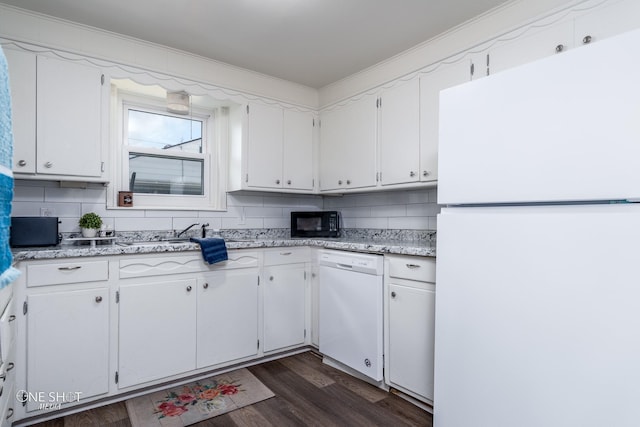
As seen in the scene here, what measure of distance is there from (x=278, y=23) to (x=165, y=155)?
1451 mm

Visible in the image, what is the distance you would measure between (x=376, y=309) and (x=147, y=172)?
2118mm

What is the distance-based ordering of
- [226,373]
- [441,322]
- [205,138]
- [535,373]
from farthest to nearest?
[205,138] < [226,373] < [441,322] < [535,373]

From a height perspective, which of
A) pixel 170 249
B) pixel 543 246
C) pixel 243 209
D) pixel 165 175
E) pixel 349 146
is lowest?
pixel 170 249

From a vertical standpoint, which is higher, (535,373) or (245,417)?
(535,373)

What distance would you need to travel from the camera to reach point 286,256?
2900 millimetres

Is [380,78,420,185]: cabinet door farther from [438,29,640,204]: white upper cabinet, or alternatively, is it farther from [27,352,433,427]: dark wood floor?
[27,352,433,427]: dark wood floor

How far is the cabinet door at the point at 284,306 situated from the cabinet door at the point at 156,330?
57 cm

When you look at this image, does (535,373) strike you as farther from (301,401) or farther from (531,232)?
(301,401)

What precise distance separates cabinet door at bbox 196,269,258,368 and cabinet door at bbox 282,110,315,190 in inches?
40.6

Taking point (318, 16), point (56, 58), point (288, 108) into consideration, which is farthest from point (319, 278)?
point (56, 58)

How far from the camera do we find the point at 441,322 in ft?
5.68

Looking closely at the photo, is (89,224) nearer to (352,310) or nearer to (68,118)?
(68,118)

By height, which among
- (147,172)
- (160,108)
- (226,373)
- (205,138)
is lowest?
(226,373)

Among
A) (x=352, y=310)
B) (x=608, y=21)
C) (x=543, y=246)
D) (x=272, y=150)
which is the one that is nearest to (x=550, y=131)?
(x=543, y=246)
